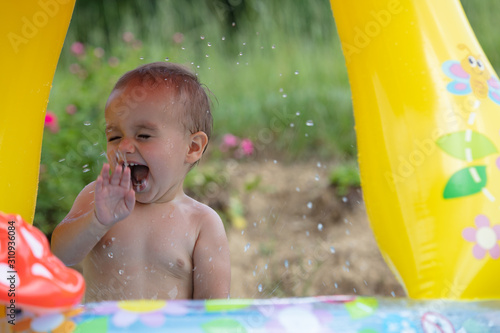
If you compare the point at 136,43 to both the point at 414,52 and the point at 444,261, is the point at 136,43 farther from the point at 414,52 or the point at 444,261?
the point at 444,261

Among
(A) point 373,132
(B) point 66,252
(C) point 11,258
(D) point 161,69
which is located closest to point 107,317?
(C) point 11,258

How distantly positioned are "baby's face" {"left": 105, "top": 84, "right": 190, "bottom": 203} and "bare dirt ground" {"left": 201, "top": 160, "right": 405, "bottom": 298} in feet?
2.81

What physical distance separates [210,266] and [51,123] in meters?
1.09

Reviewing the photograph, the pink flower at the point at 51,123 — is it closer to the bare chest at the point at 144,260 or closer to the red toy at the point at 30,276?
the bare chest at the point at 144,260

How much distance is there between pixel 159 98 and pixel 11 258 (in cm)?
59

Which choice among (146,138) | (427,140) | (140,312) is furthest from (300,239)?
(140,312)

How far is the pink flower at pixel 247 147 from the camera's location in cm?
265

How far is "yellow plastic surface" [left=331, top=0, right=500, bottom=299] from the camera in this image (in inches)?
54.7

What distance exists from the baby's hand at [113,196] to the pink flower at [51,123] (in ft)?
3.51

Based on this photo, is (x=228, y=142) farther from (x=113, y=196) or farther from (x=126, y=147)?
(x=113, y=196)

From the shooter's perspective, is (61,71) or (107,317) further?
(61,71)

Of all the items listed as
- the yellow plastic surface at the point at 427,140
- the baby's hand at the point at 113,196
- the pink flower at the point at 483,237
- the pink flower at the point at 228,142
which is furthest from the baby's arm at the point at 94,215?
the pink flower at the point at 228,142

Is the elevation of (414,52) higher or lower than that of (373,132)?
higher

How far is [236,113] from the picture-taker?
2828 millimetres
